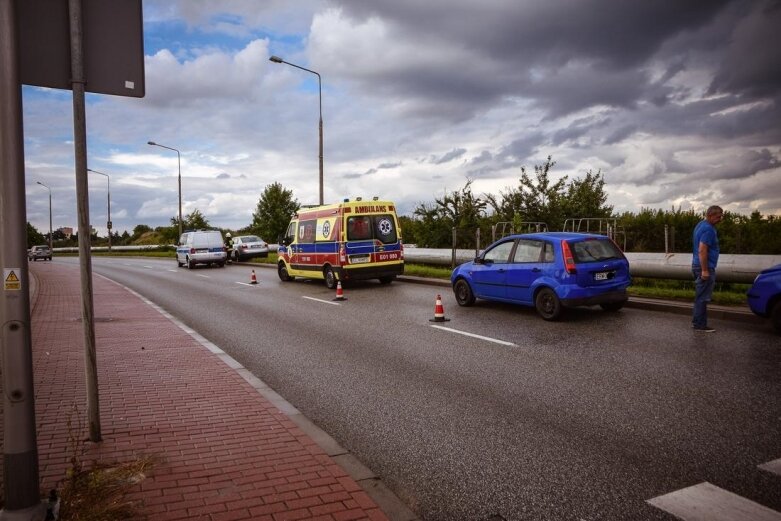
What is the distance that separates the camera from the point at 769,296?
8.03m

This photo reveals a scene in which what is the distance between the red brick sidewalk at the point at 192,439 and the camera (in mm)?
3318

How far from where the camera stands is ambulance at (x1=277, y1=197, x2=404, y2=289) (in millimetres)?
15844

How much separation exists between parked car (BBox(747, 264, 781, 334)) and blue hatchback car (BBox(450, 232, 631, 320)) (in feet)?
7.07

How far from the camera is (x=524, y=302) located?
10.5m

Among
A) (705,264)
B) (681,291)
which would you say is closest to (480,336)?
(705,264)

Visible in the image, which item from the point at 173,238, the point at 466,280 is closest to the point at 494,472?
the point at 466,280

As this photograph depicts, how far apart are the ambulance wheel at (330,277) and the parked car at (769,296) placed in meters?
10.7

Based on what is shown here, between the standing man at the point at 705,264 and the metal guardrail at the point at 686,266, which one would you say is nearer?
the standing man at the point at 705,264

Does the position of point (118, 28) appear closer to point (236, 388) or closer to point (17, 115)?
point (17, 115)

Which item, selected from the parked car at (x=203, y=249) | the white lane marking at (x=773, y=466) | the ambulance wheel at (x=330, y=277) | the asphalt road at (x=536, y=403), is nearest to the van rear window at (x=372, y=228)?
the ambulance wheel at (x=330, y=277)

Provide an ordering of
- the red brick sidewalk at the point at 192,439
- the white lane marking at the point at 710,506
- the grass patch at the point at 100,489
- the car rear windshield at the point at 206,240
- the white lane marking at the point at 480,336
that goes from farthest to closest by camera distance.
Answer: the car rear windshield at the point at 206,240, the white lane marking at the point at 480,336, the red brick sidewalk at the point at 192,439, the white lane marking at the point at 710,506, the grass patch at the point at 100,489

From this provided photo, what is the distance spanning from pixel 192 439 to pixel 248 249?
1215 inches

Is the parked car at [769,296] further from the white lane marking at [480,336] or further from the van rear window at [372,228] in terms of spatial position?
the van rear window at [372,228]

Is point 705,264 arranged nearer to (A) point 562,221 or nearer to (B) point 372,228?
(B) point 372,228
